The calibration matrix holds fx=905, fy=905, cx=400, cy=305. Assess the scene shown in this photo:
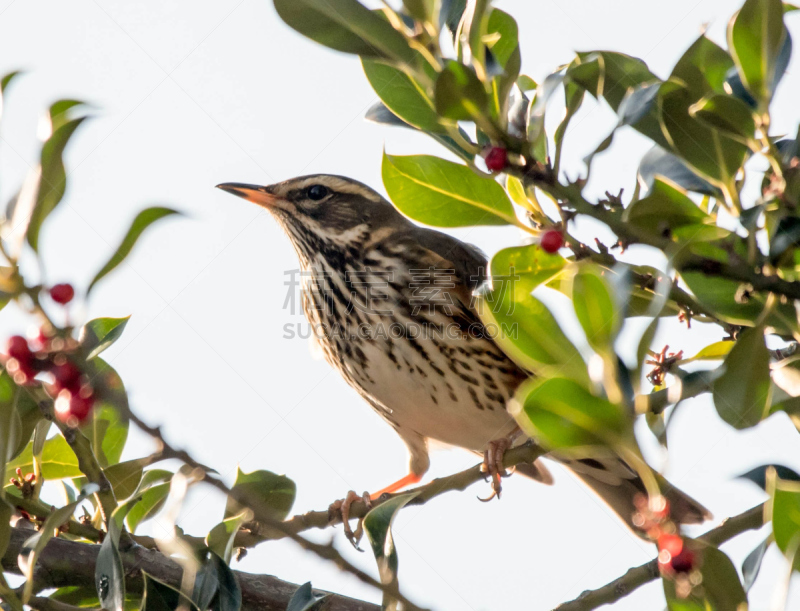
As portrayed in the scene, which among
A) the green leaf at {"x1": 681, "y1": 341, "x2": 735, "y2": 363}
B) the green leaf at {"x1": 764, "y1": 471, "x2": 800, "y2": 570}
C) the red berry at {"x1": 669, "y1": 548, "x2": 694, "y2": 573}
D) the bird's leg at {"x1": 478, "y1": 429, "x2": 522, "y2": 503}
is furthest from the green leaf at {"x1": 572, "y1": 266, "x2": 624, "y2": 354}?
the bird's leg at {"x1": 478, "y1": 429, "x2": 522, "y2": 503}

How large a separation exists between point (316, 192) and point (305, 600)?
3.52 metres

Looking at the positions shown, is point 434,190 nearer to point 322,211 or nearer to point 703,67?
point 703,67

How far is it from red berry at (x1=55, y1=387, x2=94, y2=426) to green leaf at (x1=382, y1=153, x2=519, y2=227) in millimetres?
1391

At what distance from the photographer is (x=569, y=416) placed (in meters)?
1.59

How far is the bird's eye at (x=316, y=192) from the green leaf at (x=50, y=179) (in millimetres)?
3556

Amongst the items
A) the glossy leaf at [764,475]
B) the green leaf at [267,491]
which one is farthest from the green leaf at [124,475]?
the glossy leaf at [764,475]

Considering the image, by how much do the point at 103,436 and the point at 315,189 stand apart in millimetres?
2953

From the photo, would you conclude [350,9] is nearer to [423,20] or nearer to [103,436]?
[423,20]

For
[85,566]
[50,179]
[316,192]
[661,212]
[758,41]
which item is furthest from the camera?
[316,192]

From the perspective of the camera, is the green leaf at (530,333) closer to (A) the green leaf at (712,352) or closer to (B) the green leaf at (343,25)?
(B) the green leaf at (343,25)

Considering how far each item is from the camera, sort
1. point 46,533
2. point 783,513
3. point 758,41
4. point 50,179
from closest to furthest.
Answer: point 783,513
point 50,179
point 758,41
point 46,533

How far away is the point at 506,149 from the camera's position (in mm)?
2307

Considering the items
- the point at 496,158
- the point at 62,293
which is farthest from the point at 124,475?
the point at 496,158

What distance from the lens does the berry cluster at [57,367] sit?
1891 millimetres
